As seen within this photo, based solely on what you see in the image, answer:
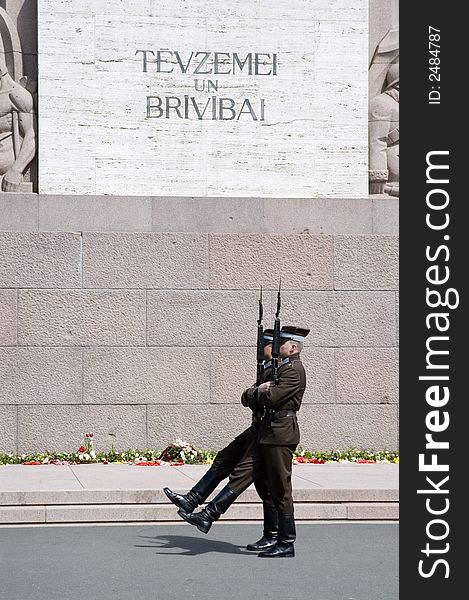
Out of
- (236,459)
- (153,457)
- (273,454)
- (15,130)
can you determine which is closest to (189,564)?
(273,454)

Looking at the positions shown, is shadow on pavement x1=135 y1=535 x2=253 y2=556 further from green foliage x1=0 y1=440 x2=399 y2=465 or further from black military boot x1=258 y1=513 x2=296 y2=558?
green foliage x1=0 y1=440 x2=399 y2=465

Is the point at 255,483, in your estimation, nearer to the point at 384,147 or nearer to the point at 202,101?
the point at 202,101

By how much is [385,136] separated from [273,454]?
272 inches

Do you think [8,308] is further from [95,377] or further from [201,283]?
[201,283]

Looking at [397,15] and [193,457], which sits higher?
[397,15]

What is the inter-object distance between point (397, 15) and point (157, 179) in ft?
12.5

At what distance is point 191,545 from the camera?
32.1 feet

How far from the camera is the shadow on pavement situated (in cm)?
952

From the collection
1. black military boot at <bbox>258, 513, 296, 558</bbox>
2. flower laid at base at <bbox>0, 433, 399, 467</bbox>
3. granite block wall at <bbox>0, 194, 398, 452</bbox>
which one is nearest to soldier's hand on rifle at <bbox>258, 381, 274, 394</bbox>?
black military boot at <bbox>258, 513, 296, 558</bbox>

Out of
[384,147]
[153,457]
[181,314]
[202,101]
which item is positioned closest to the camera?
[153,457]

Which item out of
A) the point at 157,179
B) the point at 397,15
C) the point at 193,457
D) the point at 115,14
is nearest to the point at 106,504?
the point at 193,457

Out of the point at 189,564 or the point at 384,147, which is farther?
the point at 384,147

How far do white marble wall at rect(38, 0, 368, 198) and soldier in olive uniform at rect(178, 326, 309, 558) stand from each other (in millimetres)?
5576

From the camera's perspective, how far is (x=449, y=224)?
10242mm
